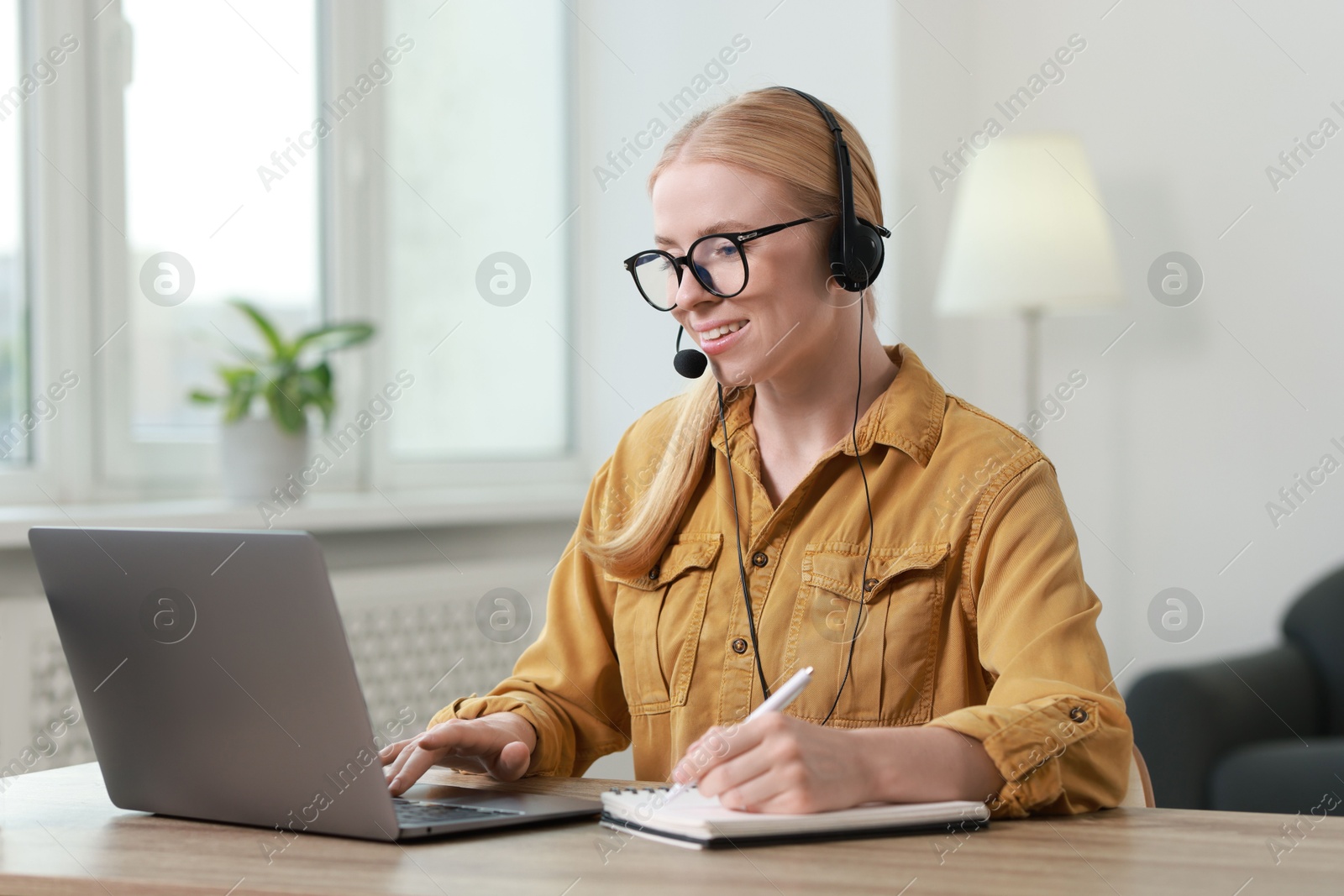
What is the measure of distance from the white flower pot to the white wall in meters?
1.40

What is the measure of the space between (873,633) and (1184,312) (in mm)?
2016

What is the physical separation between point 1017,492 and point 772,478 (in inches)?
10.7

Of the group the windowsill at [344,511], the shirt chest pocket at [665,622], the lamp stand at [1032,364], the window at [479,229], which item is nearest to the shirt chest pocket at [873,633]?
the shirt chest pocket at [665,622]

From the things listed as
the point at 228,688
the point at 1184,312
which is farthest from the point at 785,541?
the point at 1184,312

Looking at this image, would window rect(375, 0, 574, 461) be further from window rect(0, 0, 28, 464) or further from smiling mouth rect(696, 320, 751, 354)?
smiling mouth rect(696, 320, 751, 354)

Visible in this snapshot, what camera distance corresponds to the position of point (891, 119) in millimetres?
2900

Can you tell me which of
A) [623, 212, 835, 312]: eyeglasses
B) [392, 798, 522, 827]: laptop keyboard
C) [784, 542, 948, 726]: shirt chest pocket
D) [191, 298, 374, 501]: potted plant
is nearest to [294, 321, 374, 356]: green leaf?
[191, 298, 374, 501]: potted plant

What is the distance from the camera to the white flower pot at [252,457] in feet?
8.18

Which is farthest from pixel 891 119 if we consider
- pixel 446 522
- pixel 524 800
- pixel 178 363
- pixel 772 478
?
pixel 524 800

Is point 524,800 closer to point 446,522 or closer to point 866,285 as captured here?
point 866,285

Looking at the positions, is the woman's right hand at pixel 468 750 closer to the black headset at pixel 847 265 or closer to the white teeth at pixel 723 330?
the black headset at pixel 847 265

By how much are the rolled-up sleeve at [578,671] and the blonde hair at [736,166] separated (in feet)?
0.14

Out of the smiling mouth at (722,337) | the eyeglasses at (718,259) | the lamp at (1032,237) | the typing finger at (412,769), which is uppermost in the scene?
the lamp at (1032,237)

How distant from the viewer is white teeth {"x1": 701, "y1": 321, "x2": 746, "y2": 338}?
126 cm
